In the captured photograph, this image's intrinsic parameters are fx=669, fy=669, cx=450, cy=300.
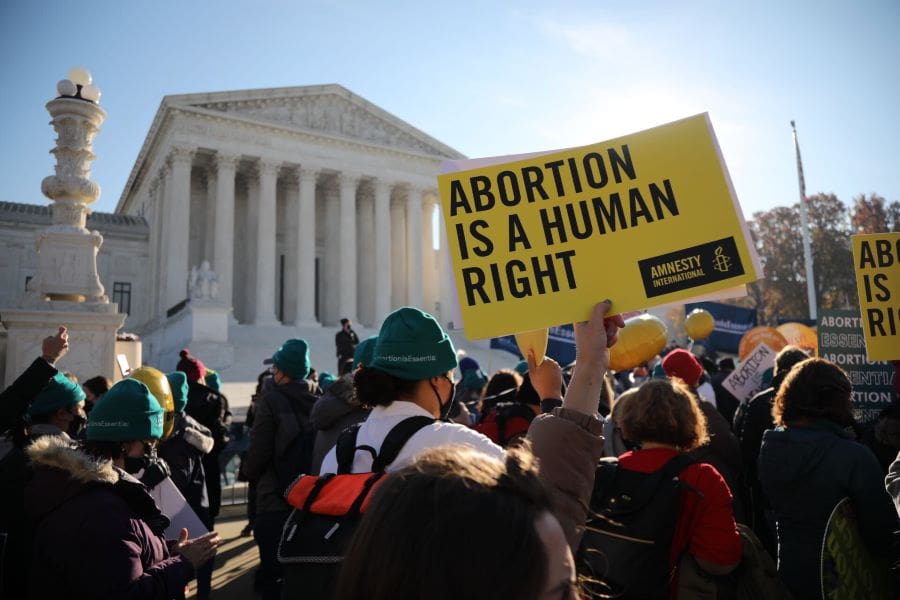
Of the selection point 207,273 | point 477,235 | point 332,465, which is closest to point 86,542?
point 332,465

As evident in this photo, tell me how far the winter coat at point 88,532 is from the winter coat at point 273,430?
2.62 meters

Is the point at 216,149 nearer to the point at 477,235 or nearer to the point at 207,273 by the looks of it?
the point at 207,273

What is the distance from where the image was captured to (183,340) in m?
30.2

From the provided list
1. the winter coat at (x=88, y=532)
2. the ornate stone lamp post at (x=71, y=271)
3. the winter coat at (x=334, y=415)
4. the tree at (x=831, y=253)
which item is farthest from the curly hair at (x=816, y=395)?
the tree at (x=831, y=253)

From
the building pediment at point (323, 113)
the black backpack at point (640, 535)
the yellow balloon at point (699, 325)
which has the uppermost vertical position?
the building pediment at point (323, 113)

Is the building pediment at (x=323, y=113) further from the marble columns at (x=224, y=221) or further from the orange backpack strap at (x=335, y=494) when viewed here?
the orange backpack strap at (x=335, y=494)

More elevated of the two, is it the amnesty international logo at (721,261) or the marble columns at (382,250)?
the marble columns at (382,250)

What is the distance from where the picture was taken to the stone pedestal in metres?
9.47

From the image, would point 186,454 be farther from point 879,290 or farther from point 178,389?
point 879,290

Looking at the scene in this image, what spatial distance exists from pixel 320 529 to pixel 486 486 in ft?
3.30

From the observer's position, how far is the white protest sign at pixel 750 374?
7422 mm

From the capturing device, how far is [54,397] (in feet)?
13.5

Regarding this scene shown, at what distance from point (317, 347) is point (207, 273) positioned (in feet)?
24.3

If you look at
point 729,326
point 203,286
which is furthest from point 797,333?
point 203,286
